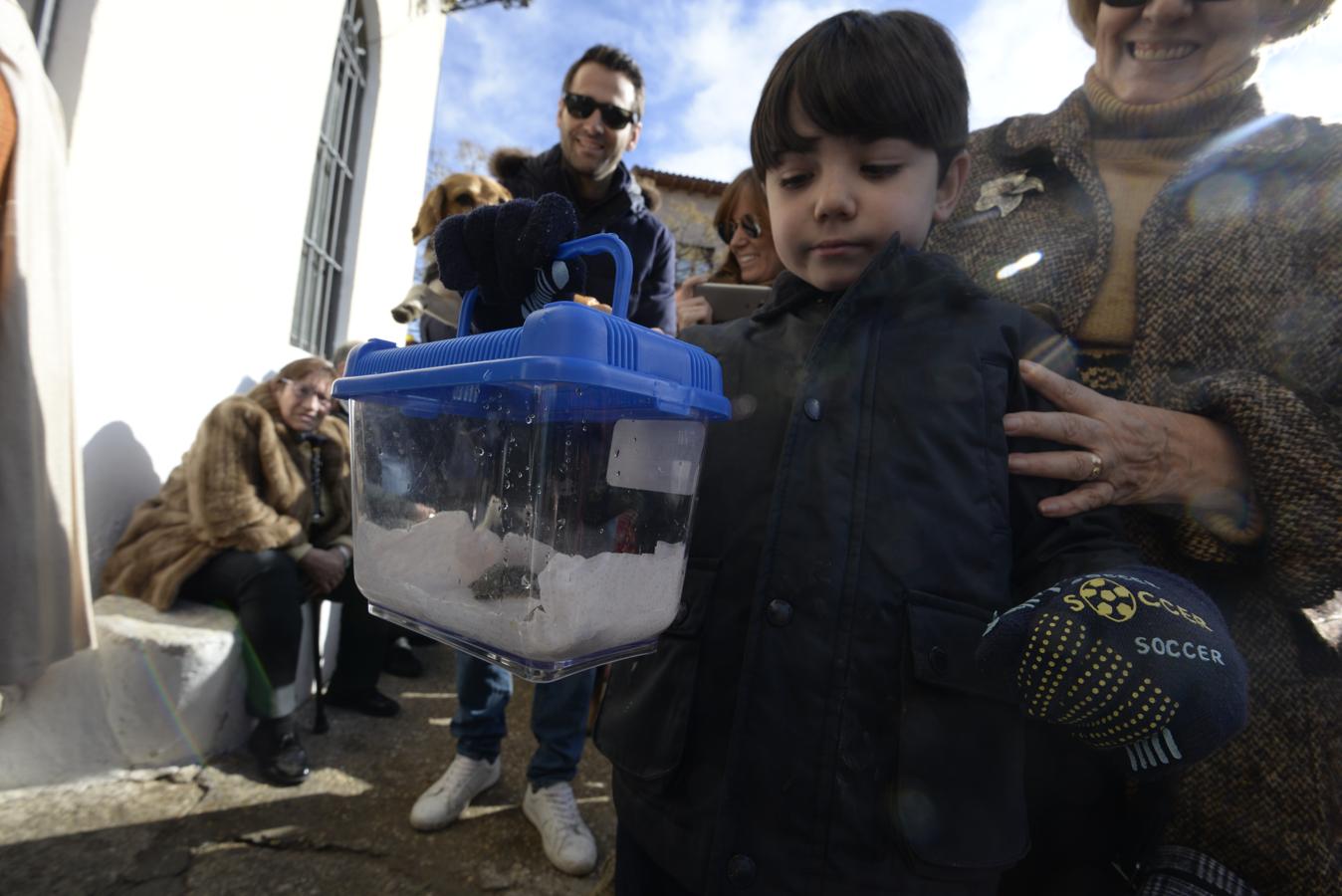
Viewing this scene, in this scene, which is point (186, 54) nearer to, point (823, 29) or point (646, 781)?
point (823, 29)

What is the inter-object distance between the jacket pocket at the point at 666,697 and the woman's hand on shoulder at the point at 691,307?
4.46 feet

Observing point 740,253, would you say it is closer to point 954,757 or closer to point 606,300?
point 606,300

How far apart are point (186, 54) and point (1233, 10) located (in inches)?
135

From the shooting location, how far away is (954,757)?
822 mm

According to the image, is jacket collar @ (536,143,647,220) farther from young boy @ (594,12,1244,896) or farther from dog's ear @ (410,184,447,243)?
young boy @ (594,12,1244,896)

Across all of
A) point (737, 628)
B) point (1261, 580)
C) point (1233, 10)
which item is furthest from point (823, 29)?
point (1261, 580)

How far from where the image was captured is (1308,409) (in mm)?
911

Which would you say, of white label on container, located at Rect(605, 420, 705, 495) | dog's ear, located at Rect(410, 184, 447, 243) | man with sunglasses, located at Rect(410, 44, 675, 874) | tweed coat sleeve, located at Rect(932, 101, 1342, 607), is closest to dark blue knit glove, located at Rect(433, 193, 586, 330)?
white label on container, located at Rect(605, 420, 705, 495)

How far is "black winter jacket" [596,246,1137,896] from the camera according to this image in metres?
0.83

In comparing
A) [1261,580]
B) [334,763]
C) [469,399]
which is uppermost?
[469,399]

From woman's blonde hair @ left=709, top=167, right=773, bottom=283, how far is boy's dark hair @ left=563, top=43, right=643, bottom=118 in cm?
45

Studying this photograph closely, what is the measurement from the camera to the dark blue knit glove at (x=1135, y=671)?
25.4 inches

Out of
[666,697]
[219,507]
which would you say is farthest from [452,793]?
[666,697]

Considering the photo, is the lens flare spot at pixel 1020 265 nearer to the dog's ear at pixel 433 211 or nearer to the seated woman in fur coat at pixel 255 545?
the dog's ear at pixel 433 211
